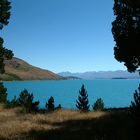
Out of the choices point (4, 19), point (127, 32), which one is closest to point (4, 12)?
point (4, 19)

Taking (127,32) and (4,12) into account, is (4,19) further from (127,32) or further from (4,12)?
(127,32)

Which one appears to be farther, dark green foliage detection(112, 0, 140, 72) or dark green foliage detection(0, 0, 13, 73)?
dark green foliage detection(0, 0, 13, 73)

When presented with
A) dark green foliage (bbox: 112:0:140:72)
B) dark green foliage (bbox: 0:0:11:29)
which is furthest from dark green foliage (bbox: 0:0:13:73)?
dark green foliage (bbox: 112:0:140:72)

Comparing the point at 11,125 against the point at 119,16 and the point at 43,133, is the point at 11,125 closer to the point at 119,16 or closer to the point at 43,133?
the point at 43,133

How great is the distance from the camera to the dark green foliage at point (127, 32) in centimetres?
2792

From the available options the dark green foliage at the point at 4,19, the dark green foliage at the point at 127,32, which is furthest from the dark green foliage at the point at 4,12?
the dark green foliage at the point at 127,32

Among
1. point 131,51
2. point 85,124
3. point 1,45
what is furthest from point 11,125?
point 1,45

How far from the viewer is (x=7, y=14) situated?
3788cm

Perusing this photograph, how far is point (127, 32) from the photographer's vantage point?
94.9ft

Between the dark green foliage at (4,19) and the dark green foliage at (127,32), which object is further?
the dark green foliage at (4,19)

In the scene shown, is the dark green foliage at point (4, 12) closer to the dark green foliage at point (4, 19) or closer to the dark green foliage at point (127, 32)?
the dark green foliage at point (4, 19)

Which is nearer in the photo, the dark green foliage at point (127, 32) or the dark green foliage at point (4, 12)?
the dark green foliage at point (127, 32)

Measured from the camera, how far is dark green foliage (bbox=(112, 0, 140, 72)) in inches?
1099

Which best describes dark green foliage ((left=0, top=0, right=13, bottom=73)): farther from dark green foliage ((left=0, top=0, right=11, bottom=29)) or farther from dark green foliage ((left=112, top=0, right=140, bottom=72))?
dark green foliage ((left=112, top=0, right=140, bottom=72))
